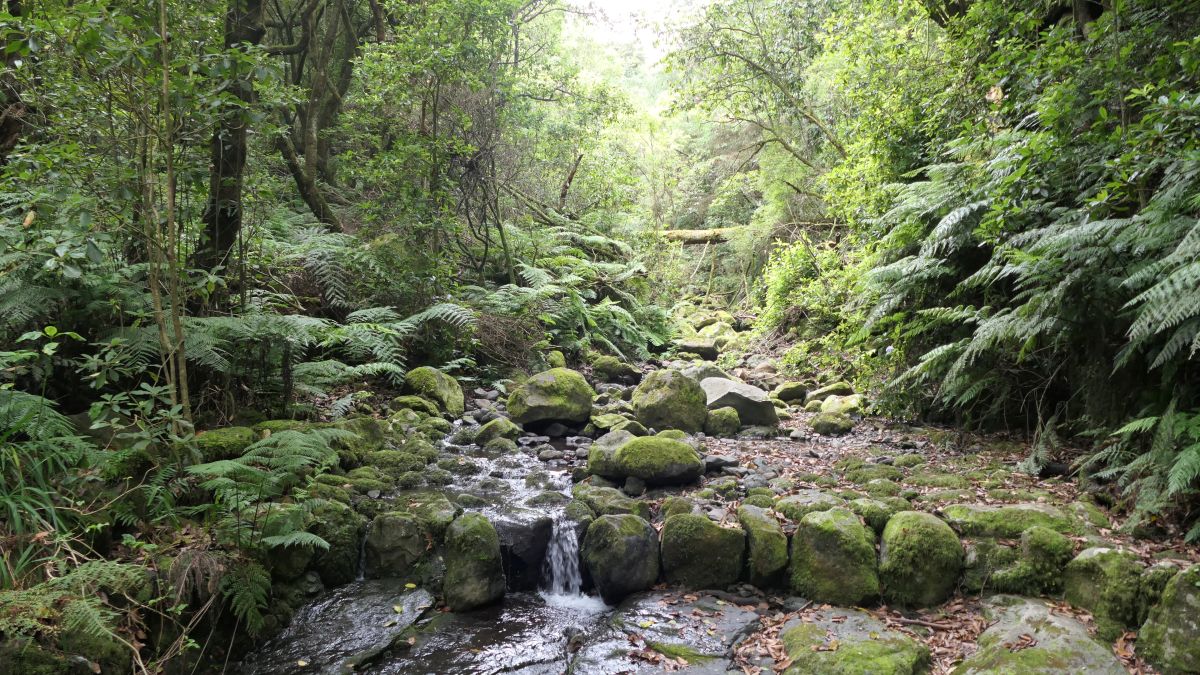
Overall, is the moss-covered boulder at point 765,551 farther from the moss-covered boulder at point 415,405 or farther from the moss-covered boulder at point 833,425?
the moss-covered boulder at point 415,405

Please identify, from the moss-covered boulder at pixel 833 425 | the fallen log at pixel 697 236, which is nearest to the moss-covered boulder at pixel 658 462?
the moss-covered boulder at pixel 833 425

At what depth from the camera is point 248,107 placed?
3.83m

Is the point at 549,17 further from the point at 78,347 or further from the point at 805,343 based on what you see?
the point at 78,347

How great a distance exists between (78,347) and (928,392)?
720 centimetres

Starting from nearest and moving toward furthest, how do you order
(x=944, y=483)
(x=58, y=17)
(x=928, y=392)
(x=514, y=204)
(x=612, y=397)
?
(x=58, y=17)
(x=944, y=483)
(x=928, y=392)
(x=612, y=397)
(x=514, y=204)

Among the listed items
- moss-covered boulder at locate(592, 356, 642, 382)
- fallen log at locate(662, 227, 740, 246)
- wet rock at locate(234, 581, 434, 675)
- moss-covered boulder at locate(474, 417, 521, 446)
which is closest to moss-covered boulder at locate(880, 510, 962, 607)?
wet rock at locate(234, 581, 434, 675)

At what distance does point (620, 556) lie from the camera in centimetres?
430

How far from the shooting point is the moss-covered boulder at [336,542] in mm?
4109

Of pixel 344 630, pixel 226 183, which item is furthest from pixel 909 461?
pixel 226 183

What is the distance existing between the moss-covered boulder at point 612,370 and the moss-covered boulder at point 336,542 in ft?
19.1

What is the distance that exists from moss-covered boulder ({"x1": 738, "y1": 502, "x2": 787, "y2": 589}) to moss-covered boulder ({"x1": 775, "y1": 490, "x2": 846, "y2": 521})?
184mm

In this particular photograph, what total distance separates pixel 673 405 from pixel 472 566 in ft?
12.0

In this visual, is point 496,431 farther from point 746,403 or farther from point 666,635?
A: point 666,635

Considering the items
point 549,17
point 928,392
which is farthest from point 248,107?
point 549,17
